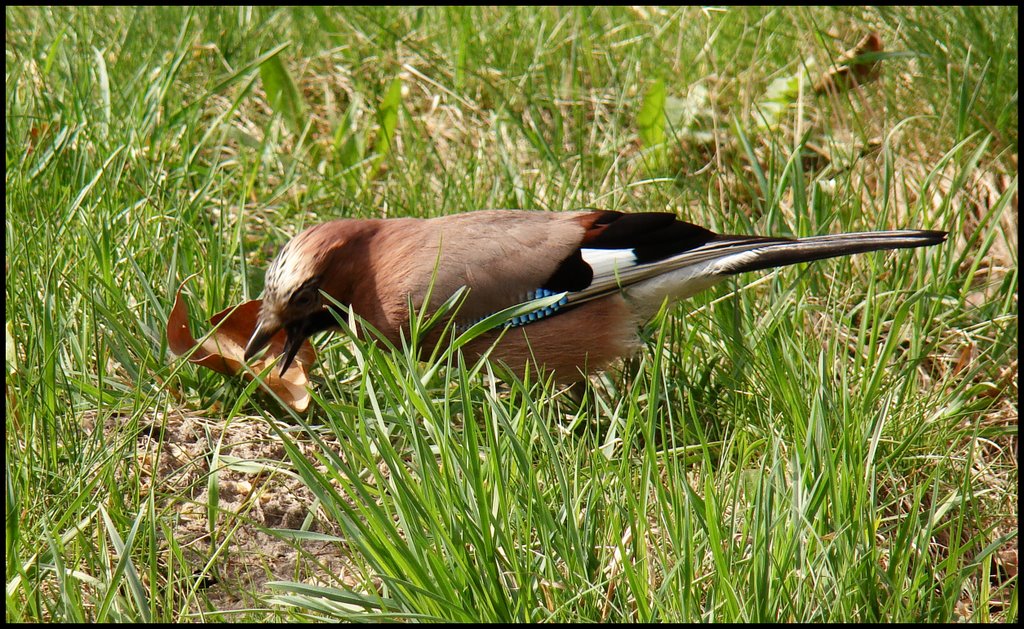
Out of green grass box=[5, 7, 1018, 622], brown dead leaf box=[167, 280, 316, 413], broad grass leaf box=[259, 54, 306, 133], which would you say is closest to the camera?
green grass box=[5, 7, 1018, 622]

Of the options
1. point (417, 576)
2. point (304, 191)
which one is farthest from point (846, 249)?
point (304, 191)

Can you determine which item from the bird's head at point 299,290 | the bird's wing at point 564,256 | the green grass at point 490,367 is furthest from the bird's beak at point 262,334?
the bird's wing at point 564,256

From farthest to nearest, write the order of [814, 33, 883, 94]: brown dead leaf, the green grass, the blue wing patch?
[814, 33, 883, 94]: brown dead leaf < the blue wing patch < the green grass

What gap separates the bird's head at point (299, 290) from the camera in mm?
3307

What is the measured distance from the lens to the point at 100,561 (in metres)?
2.37

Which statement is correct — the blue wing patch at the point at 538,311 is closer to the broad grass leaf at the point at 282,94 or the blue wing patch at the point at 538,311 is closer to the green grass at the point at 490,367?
the green grass at the point at 490,367

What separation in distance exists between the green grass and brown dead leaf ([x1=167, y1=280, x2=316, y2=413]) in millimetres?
75

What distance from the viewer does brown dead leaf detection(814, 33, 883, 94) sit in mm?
4789

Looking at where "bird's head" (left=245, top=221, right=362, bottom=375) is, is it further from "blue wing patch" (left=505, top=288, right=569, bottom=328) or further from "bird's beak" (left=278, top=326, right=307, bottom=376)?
"blue wing patch" (left=505, top=288, right=569, bottom=328)

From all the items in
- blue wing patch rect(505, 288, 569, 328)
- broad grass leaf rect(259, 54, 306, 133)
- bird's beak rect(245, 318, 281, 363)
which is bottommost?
blue wing patch rect(505, 288, 569, 328)

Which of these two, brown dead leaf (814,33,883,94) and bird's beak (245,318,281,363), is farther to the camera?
brown dead leaf (814,33,883,94)

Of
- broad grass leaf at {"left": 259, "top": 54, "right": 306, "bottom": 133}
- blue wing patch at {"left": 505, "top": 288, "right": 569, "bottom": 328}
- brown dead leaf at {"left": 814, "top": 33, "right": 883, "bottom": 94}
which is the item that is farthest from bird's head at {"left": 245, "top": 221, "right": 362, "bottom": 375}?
brown dead leaf at {"left": 814, "top": 33, "right": 883, "bottom": 94}

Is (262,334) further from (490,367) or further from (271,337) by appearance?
(490,367)

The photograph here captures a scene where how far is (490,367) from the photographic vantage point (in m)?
2.97
